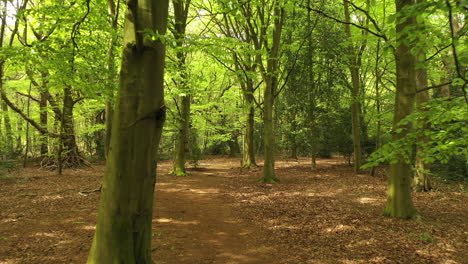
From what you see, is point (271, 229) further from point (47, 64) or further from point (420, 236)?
point (47, 64)

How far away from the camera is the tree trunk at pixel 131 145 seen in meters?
3.23

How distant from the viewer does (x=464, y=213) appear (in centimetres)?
728

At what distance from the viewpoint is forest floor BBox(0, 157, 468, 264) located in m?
4.74

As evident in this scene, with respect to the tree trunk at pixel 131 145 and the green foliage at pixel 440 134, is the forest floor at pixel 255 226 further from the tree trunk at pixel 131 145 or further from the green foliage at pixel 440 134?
the green foliage at pixel 440 134

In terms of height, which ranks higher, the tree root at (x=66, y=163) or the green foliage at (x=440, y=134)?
the green foliage at (x=440, y=134)

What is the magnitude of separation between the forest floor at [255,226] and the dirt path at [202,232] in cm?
2

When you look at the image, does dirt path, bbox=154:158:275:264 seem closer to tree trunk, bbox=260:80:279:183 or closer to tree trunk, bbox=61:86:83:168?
tree trunk, bbox=260:80:279:183

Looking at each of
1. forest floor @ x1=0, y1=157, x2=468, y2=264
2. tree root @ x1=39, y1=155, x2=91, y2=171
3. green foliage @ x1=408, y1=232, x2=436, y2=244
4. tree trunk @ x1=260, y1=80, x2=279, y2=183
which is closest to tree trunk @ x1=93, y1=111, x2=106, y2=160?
tree root @ x1=39, y1=155, x2=91, y2=171

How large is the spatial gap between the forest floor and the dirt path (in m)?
0.02

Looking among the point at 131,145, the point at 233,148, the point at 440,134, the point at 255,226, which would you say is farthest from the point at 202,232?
the point at 233,148

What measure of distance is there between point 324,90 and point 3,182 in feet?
56.7

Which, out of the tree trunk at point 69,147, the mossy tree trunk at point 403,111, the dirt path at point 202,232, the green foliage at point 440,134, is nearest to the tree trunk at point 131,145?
the dirt path at point 202,232

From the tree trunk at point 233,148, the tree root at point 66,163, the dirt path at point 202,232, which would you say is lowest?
the dirt path at point 202,232

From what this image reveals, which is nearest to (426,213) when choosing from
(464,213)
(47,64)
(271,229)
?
(464,213)
